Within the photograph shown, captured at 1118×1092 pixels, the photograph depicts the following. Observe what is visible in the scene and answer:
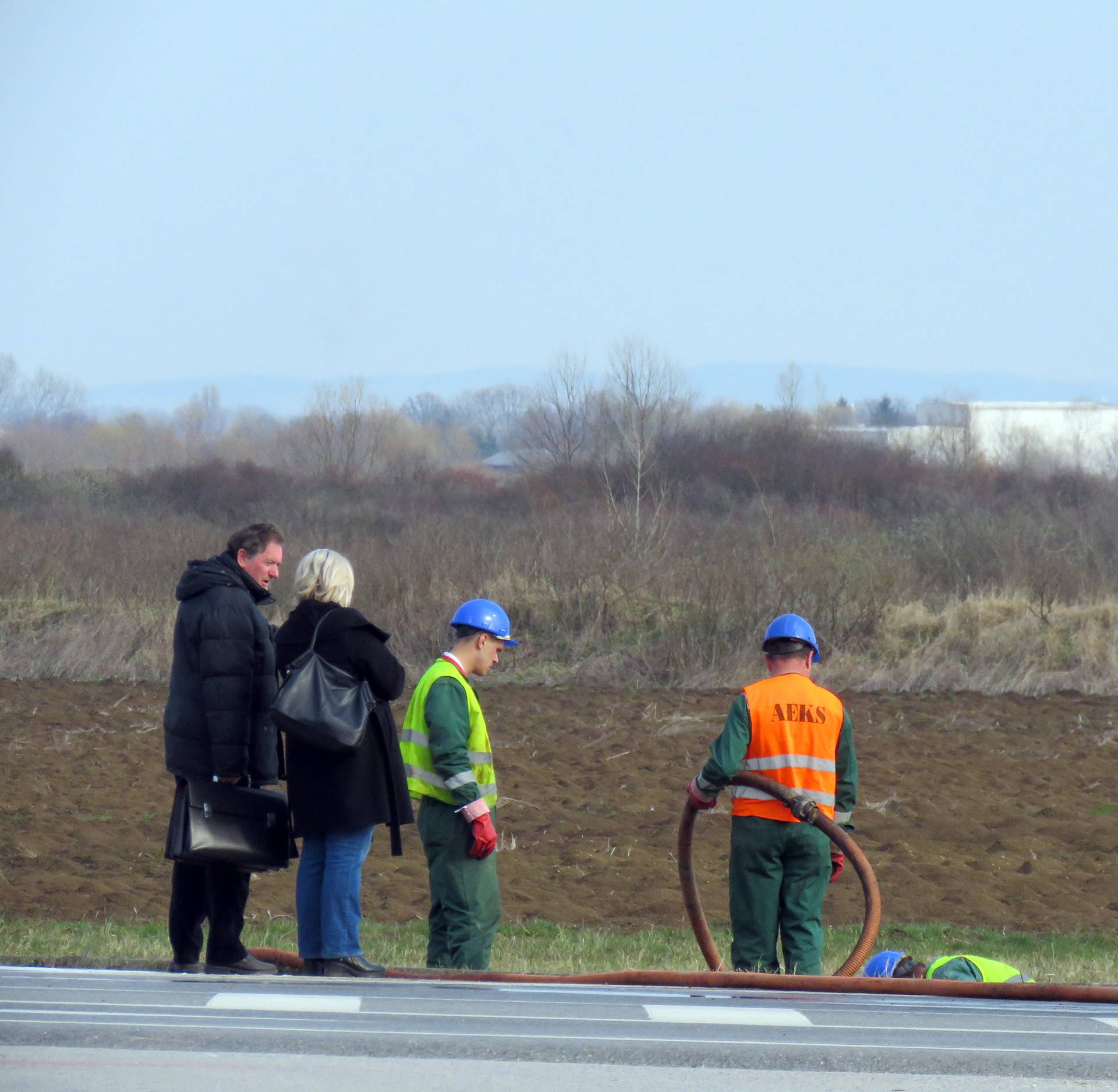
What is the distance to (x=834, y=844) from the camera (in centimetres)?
613

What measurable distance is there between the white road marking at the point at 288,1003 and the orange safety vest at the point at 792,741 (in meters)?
2.29

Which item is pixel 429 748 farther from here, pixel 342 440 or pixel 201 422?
pixel 201 422

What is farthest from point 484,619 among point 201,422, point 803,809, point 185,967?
point 201,422

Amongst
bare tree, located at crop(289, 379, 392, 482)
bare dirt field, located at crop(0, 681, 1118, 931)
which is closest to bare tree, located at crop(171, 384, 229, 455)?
bare tree, located at crop(289, 379, 392, 482)

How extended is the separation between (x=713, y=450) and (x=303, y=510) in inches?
564

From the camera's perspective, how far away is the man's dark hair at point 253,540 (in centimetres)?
557

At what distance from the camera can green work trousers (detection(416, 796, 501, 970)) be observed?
18.2ft

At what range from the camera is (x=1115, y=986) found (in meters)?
4.53

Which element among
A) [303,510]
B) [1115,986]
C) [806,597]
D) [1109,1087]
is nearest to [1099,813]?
[1115,986]

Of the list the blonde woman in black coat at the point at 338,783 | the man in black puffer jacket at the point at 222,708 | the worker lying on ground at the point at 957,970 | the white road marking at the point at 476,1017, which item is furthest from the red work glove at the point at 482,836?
the white road marking at the point at 476,1017

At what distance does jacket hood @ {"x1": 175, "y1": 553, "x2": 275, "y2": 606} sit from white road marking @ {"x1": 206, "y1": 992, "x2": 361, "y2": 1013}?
5.81 feet

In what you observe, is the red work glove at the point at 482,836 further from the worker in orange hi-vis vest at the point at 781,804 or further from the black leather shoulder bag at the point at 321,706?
the worker in orange hi-vis vest at the point at 781,804

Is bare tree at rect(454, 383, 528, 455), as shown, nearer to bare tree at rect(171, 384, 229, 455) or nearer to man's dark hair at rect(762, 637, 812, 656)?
bare tree at rect(171, 384, 229, 455)

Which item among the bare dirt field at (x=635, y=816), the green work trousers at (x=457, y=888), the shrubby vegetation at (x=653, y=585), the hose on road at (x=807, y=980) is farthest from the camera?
the shrubby vegetation at (x=653, y=585)
